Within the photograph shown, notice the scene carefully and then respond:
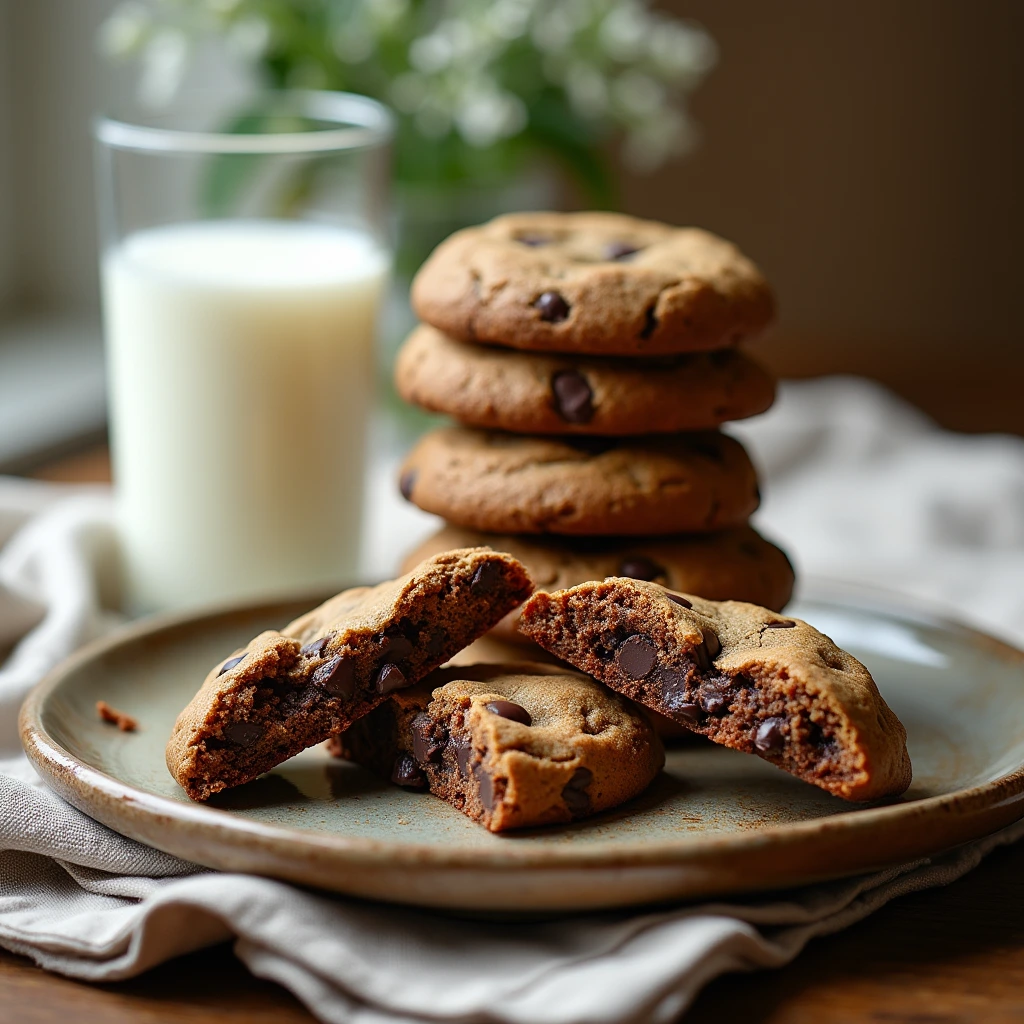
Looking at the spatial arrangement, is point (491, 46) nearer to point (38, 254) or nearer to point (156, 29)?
point (156, 29)

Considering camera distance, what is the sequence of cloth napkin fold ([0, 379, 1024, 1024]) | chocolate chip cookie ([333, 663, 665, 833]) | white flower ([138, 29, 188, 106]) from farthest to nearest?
white flower ([138, 29, 188, 106]) < chocolate chip cookie ([333, 663, 665, 833]) < cloth napkin fold ([0, 379, 1024, 1024])

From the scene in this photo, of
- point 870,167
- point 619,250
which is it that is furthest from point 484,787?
point 870,167

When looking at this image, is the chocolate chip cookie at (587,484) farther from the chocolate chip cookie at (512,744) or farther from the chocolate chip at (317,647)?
the chocolate chip at (317,647)

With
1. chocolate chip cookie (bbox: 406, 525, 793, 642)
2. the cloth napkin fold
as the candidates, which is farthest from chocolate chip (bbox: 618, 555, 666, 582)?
the cloth napkin fold

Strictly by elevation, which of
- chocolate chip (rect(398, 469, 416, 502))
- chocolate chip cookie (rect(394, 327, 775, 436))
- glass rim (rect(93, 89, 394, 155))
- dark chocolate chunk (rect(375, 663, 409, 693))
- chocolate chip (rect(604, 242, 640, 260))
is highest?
glass rim (rect(93, 89, 394, 155))

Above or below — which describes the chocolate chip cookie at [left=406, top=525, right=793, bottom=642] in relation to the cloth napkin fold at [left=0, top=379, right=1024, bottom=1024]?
above

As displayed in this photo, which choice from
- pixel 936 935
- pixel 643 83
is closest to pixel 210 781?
pixel 936 935

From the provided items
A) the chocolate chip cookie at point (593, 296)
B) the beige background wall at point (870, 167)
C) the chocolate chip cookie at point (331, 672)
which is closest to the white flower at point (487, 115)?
the chocolate chip cookie at point (593, 296)

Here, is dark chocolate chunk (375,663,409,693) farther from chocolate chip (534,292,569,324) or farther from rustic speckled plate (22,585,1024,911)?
chocolate chip (534,292,569,324)
